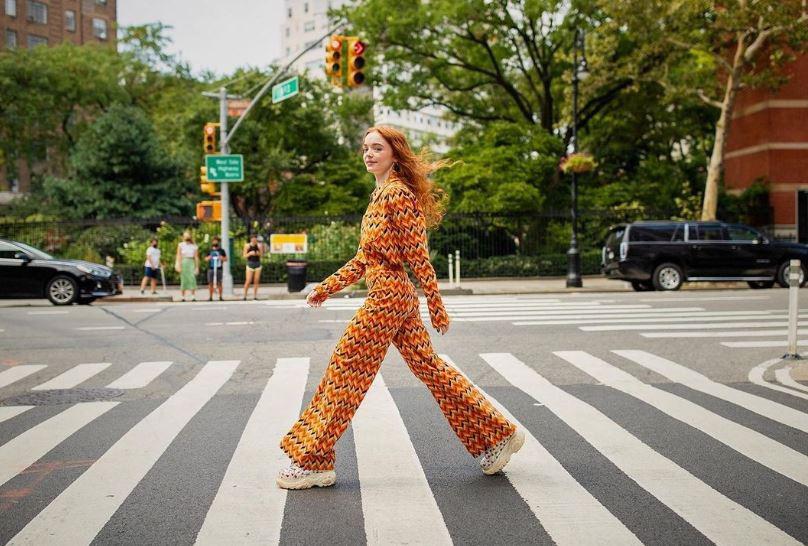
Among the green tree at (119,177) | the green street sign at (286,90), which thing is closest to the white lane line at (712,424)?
the green street sign at (286,90)

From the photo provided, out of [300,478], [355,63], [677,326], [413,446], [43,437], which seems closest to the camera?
[300,478]

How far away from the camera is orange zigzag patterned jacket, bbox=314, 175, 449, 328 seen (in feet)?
14.6

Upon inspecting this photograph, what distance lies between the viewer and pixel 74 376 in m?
8.83

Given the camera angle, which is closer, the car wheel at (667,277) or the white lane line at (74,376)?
the white lane line at (74,376)

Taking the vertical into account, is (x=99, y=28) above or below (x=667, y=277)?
above

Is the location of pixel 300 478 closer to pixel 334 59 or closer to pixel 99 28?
pixel 334 59

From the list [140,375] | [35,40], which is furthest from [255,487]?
[35,40]

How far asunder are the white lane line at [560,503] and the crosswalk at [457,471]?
0.05ft

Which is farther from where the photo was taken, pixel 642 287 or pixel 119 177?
pixel 119 177

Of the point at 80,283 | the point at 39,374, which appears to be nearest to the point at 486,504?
the point at 39,374

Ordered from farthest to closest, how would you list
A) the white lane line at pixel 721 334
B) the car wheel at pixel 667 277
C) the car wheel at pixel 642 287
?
1. the car wheel at pixel 642 287
2. the car wheel at pixel 667 277
3. the white lane line at pixel 721 334

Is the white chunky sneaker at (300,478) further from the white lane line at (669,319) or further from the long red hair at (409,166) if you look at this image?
the white lane line at (669,319)

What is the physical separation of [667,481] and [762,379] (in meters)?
4.15

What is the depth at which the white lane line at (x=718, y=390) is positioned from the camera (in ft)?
20.7
